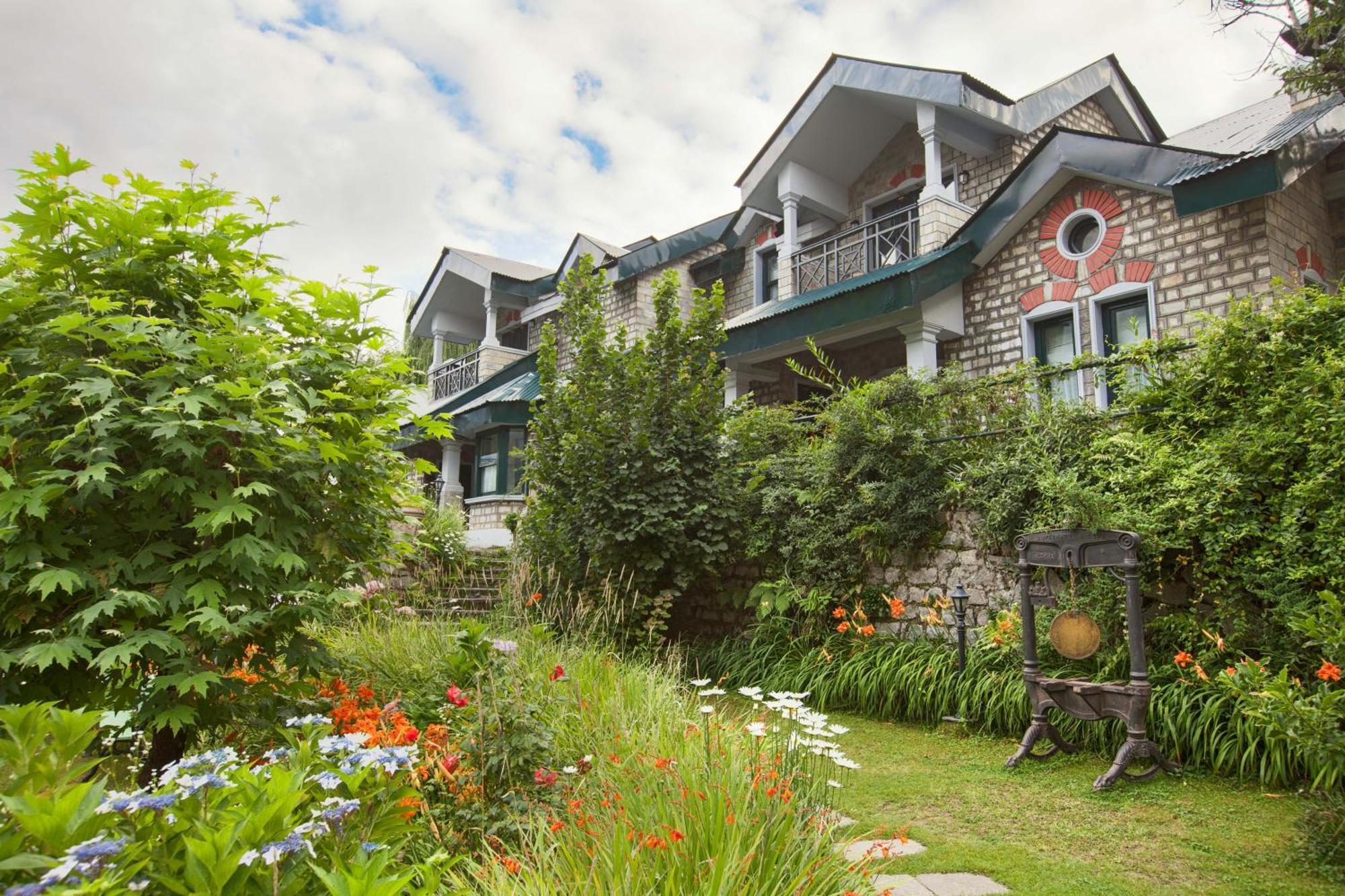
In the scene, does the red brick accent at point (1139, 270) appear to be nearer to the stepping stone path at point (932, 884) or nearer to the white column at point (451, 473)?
the stepping stone path at point (932, 884)

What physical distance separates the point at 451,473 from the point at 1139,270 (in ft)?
53.7

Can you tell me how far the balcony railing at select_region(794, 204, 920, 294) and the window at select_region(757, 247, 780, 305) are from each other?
54.4 inches

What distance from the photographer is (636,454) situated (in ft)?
27.5

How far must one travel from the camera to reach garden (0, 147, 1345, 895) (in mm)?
2242

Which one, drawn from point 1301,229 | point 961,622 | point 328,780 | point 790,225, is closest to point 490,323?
point 790,225

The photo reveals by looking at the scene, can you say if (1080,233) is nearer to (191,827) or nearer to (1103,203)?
(1103,203)

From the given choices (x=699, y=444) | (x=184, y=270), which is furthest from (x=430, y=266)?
(x=184, y=270)

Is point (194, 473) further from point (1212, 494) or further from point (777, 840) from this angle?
point (1212, 494)

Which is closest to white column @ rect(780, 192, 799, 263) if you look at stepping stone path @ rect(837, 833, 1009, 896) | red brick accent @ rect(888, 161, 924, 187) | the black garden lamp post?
red brick accent @ rect(888, 161, 924, 187)

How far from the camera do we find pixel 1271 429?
16.2 feet

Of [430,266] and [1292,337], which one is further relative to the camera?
[430,266]

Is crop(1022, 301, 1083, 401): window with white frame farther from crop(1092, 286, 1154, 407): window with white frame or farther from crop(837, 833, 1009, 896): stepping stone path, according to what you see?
crop(837, 833, 1009, 896): stepping stone path

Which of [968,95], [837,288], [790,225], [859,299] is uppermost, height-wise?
[968,95]

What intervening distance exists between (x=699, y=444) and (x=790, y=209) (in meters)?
6.89
